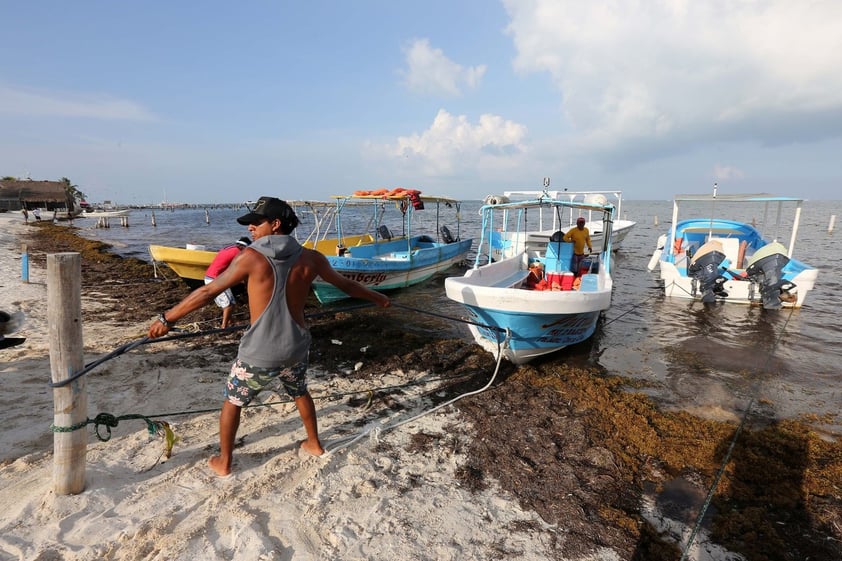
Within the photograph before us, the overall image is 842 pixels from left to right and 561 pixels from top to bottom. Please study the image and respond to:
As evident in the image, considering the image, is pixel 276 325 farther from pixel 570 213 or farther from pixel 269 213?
pixel 570 213

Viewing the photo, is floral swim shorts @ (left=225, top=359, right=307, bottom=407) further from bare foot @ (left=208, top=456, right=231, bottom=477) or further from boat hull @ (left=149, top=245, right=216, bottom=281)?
boat hull @ (left=149, top=245, right=216, bottom=281)

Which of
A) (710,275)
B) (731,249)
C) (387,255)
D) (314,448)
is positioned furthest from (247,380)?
(731,249)

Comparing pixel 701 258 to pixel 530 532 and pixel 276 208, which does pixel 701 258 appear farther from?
pixel 276 208

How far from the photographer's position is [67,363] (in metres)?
2.83

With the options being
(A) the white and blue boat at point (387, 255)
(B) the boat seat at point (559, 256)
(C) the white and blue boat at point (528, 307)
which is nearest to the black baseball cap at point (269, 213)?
(C) the white and blue boat at point (528, 307)

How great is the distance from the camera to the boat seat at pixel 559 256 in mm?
8961

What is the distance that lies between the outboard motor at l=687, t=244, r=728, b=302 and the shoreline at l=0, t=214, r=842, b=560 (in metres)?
7.44

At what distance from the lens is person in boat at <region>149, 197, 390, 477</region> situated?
2.90 m

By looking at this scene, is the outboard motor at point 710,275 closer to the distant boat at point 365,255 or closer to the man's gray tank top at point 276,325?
the distant boat at point 365,255

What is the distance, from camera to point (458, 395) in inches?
211

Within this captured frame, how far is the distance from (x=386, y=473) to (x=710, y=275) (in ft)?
37.8

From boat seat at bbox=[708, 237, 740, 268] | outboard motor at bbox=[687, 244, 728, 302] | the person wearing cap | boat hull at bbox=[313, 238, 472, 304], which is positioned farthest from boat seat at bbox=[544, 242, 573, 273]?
boat seat at bbox=[708, 237, 740, 268]

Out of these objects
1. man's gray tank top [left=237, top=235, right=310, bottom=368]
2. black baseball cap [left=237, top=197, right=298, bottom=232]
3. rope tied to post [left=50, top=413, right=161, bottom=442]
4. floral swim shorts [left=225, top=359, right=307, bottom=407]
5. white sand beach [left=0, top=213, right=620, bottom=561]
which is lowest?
white sand beach [left=0, top=213, right=620, bottom=561]

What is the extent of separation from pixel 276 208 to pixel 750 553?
435 centimetres
